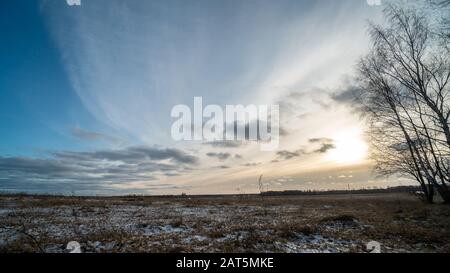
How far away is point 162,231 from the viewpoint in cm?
1261

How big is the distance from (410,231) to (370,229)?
1.72 metres

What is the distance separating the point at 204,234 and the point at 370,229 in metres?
8.88

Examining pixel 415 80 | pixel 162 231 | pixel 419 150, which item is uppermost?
pixel 415 80

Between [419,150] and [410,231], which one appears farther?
[419,150]

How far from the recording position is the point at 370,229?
1297 cm

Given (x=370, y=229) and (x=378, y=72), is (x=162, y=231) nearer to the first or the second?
(x=370, y=229)
